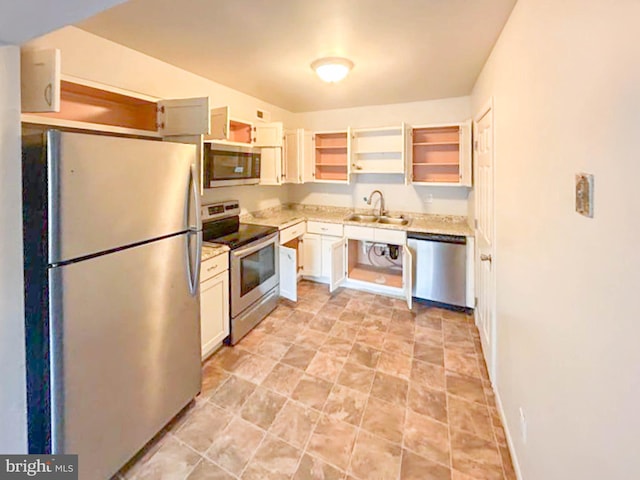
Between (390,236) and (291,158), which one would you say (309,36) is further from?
(390,236)

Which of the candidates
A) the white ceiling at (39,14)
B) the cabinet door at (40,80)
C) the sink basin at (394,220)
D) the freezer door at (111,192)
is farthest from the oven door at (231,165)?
the sink basin at (394,220)

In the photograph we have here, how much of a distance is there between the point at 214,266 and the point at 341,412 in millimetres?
1439

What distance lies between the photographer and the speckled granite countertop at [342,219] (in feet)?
11.6

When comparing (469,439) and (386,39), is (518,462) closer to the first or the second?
(469,439)

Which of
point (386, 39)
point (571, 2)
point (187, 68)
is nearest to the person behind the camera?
point (571, 2)

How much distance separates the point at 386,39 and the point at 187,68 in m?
1.74

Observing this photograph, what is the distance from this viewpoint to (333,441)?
1.83 meters

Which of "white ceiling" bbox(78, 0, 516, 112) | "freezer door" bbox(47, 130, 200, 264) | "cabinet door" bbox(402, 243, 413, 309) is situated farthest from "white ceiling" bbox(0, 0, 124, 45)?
"cabinet door" bbox(402, 243, 413, 309)

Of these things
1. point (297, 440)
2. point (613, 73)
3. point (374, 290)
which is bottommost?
point (297, 440)

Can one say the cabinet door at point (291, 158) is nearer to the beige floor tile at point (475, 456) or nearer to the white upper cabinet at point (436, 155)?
the white upper cabinet at point (436, 155)

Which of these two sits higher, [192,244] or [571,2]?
[571,2]

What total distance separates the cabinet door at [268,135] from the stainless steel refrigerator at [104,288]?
1.77m

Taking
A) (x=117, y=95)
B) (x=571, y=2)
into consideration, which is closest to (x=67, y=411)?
(x=117, y=95)

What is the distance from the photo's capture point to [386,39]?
216cm
